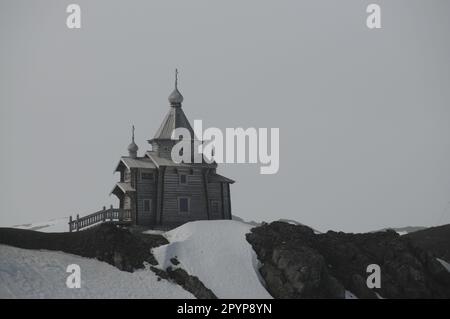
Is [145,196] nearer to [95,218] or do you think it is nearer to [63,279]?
[95,218]

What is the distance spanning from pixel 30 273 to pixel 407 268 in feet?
73.8

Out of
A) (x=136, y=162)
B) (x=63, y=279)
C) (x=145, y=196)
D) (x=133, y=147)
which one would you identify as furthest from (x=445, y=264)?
(x=63, y=279)

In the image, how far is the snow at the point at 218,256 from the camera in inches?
1628

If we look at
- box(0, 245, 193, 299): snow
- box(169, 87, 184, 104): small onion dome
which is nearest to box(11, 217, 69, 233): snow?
box(169, 87, 184, 104): small onion dome

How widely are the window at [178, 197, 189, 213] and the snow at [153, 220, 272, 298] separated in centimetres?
508

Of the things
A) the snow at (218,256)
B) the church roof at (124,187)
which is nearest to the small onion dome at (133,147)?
the church roof at (124,187)

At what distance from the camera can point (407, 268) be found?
44.9 meters

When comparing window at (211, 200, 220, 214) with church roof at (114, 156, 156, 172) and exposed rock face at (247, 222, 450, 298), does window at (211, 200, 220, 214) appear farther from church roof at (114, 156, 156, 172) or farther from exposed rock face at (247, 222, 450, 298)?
exposed rock face at (247, 222, 450, 298)

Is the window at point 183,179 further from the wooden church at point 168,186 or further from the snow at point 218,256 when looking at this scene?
the snow at point 218,256

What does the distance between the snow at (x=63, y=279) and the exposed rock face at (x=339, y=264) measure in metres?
5.89

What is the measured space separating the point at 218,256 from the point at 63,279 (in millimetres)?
9524

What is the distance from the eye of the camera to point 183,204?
176 feet
